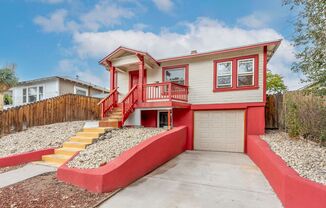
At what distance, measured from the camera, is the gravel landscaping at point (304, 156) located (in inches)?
153

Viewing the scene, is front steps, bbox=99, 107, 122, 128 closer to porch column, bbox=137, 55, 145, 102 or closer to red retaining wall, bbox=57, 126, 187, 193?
porch column, bbox=137, 55, 145, 102

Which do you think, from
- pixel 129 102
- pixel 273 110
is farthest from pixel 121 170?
pixel 273 110

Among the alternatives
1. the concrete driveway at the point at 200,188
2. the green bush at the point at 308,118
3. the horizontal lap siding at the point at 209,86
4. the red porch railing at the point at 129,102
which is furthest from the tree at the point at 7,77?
the green bush at the point at 308,118

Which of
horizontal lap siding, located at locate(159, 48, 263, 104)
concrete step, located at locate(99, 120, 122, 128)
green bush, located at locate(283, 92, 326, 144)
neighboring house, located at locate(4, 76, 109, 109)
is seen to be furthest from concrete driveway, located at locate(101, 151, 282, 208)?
neighboring house, located at locate(4, 76, 109, 109)

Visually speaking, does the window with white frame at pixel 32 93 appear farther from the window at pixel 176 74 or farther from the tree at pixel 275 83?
the tree at pixel 275 83

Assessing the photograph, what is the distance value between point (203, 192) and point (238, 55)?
711 centimetres

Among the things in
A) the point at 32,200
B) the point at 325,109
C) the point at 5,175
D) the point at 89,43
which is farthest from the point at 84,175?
the point at 89,43

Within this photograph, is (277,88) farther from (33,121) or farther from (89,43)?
(33,121)

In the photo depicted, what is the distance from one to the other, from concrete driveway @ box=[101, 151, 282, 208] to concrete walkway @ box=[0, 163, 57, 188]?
2877mm

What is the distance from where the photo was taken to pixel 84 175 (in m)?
4.77

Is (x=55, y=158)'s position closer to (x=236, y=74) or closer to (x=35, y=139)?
(x=35, y=139)

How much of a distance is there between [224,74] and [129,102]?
5048 mm

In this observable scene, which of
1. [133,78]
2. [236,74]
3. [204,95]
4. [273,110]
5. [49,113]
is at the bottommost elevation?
[49,113]

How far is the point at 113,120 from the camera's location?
9.09 m
